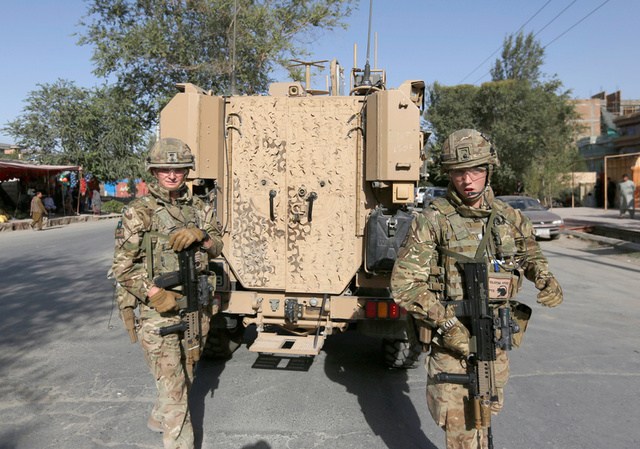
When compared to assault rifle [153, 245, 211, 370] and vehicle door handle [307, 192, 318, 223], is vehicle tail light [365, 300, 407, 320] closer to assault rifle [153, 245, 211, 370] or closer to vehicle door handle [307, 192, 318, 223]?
vehicle door handle [307, 192, 318, 223]

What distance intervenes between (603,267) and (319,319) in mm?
9099

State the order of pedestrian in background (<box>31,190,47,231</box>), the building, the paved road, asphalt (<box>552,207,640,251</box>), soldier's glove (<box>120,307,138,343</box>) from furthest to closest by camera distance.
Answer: the building < pedestrian in background (<box>31,190,47,231</box>) < asphalt (<box>552,207,640,251</box>) < the paved road < soldier's glove (<box>120,307,138,343</box>)

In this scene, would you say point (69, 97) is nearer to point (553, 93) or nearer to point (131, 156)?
point (131, 156)

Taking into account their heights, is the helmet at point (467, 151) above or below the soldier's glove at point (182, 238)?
above

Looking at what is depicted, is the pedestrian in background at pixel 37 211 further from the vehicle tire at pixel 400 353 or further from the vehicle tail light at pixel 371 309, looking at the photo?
the vehicle tail light at pixel 371 309

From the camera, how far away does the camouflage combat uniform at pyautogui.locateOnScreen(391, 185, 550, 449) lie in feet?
8.77

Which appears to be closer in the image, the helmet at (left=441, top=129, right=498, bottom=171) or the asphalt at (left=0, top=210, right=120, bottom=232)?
the helmet at (left=441, top=129, right=498, bottom=171)

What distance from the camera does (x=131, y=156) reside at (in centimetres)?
3234

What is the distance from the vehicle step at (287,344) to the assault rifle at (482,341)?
1.81 m

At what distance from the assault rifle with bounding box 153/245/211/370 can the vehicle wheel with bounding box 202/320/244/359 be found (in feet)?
5.25

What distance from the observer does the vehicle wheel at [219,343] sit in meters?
5.02

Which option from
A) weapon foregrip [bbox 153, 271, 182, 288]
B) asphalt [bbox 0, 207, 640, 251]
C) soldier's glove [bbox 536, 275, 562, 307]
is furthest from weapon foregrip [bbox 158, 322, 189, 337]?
asphalt [bbox 0, 207, 640, 251]

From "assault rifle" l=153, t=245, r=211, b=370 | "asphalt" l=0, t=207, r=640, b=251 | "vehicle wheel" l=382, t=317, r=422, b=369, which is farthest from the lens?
"asphalt" l=0, t=207, r=640, b=251

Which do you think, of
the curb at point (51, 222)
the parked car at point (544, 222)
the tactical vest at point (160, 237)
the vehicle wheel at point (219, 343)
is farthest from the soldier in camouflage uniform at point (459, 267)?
the curb at point (51, 222)
